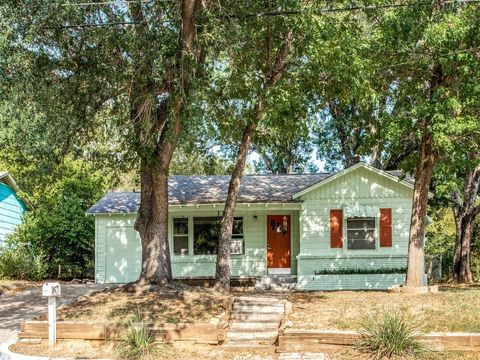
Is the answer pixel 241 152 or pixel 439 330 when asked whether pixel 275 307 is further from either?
pixel 241 152

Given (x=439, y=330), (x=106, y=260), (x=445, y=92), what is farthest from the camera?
(x=106, y=260)

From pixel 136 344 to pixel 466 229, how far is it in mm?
17542

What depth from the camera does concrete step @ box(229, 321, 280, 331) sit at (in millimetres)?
10414

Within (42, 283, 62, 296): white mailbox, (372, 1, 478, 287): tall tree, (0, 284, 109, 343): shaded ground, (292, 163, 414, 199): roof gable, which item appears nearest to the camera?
(42, 283, 62, 296): white mailbox

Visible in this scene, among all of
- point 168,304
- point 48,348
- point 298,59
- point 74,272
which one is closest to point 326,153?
point 74,272

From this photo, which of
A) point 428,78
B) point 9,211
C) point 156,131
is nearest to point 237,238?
point 156,131

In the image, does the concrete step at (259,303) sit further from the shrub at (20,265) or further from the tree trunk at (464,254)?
the tree trunk at (464,254)

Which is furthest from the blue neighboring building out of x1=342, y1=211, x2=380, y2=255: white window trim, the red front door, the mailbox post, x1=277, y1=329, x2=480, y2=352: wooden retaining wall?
x1=277, y1=329, x2=480, y2=352: wooden retaining wall

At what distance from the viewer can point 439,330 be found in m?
9.50

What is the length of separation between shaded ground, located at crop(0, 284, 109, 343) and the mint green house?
3.04 m

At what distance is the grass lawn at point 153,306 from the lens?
10445 mm

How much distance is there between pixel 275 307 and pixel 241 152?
5165 mm

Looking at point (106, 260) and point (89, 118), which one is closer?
point (89, 118)

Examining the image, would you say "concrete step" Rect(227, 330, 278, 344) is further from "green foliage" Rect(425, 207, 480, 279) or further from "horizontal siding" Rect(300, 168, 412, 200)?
"green foliage" Rect(425, 207, 480, 279)
